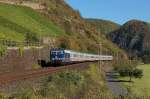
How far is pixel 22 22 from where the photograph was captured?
117750mm

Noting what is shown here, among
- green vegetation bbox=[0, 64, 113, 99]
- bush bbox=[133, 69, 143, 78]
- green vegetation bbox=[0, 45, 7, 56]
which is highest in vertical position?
green vegetation bbox=[0, 45, 7, 56]

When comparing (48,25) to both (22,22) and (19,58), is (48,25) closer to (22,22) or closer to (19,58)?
(22,22)

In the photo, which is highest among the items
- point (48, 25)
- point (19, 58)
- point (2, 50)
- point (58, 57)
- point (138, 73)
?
point (48, 25)

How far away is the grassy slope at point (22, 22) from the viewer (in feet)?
321

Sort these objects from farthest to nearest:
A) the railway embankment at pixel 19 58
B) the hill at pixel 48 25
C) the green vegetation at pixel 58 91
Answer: the hill at pixel 48 25 < the railway embankment at pixel 19 58 < the green vegetation at pixel 58 91

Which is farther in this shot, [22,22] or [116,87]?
[22,22]

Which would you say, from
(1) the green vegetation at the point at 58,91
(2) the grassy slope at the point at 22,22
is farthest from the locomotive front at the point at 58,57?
(1) the green vegetation at the point at 58,91

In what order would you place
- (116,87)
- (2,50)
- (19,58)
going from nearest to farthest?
(2,50)
(19,58)
(116,87)

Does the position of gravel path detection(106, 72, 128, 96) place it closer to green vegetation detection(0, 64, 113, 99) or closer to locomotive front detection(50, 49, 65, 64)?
green vegetation detection(0, 64, 113, 99)

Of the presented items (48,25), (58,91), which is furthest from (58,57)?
(48,25)

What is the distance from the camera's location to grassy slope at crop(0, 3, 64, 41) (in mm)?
97762

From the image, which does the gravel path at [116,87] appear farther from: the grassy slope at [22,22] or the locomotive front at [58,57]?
the grassy slope at [22,22]

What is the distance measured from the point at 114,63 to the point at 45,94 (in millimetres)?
151239

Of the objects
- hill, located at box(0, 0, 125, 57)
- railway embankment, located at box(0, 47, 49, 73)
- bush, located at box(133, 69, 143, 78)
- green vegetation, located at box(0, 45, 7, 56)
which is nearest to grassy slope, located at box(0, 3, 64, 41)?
hill, located at box(0, 0, 125, 57)
